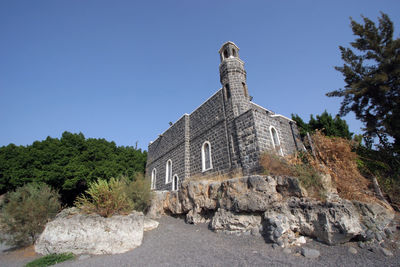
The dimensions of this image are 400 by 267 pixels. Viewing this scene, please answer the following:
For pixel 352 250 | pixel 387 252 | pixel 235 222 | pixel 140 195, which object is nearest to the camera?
pixel 387 252

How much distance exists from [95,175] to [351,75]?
764 inches

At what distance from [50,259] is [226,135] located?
952 centimetres

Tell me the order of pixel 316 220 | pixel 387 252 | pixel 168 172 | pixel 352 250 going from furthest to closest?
pixel 168 172 < pixel 316 220 < pixel 352 250 < pixel 387 252

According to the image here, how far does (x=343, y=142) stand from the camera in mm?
8078

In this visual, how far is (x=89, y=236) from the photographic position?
6266mm

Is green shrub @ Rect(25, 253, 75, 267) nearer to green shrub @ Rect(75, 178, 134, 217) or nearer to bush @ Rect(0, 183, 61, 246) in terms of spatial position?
green shrub @ Rect(75, 178, 134, 217)

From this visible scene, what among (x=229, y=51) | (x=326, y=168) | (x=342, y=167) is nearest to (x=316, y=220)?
(x=326, y=168)

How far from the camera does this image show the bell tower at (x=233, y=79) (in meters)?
12.2

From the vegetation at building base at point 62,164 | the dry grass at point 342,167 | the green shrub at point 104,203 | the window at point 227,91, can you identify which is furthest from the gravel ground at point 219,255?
the vegetation at building base at point 62,164

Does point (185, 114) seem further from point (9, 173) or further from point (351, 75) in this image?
point (9, 173)

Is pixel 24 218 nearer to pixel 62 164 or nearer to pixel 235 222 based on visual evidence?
pixel 235 222

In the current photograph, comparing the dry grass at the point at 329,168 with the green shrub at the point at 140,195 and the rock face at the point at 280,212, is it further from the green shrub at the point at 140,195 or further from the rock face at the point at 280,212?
the green shrub at the point at 140,195

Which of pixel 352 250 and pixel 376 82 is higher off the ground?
pixel 376 82

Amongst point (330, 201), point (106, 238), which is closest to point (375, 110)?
point (330, 201)
